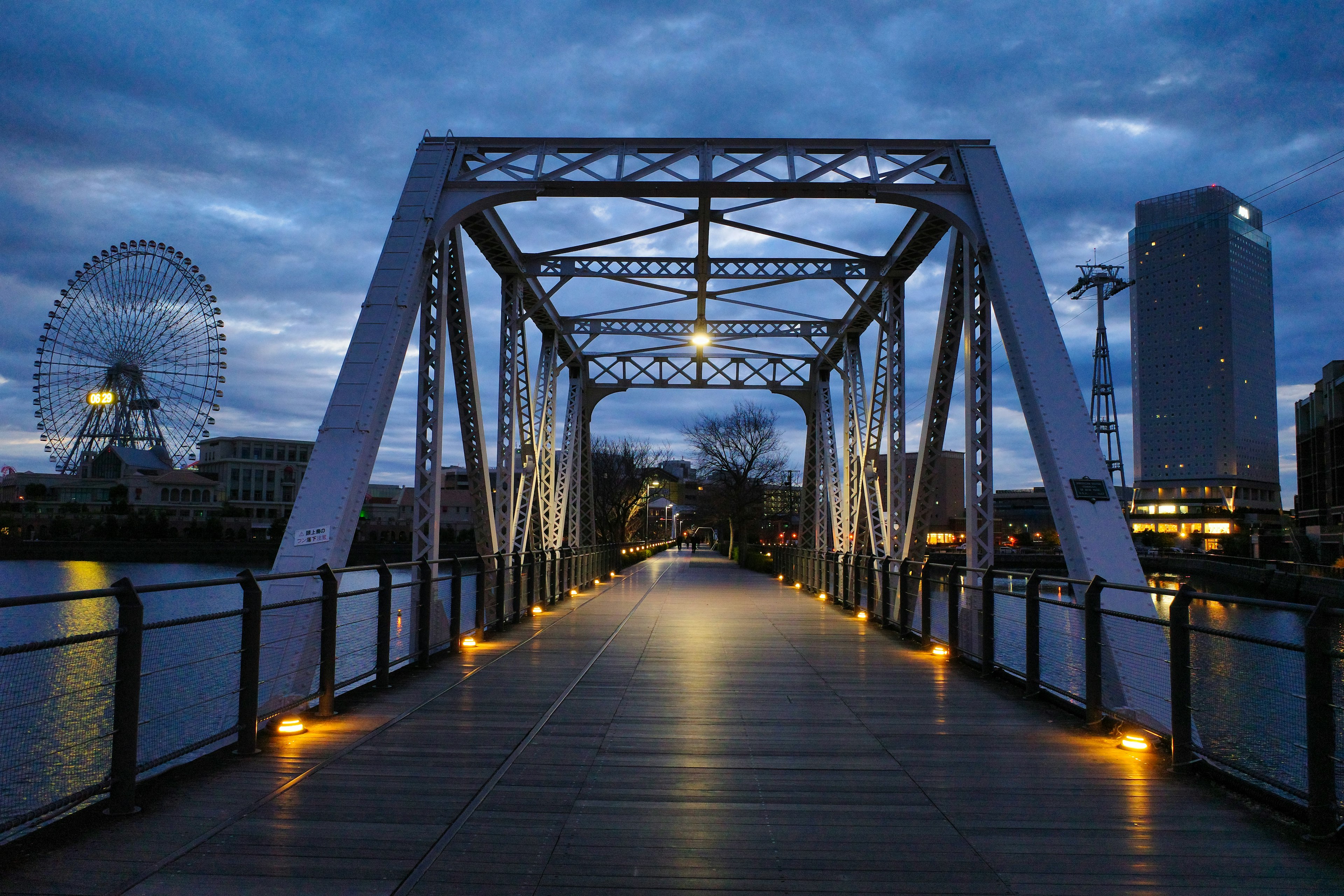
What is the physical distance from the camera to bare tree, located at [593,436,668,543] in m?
46.9

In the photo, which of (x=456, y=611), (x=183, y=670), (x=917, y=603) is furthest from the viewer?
(x=917, y=603)

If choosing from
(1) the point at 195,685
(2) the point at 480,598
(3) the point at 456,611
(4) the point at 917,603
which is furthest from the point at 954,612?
(1) the point at 195,685

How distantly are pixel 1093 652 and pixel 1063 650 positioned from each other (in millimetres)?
1082

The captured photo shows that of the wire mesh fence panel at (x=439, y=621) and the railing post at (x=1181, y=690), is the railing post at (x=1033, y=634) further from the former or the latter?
the wire mesh fence panel at (x=439, y=621)

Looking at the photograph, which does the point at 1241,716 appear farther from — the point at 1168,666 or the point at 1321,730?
the point at 1321,730

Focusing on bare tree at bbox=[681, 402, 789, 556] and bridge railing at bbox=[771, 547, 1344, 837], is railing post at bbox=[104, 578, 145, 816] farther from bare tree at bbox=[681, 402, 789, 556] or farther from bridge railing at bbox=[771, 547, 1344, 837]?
bare tree at bbox=[681, 402, 789, 556]

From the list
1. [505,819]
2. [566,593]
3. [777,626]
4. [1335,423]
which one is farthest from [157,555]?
[1335,423]

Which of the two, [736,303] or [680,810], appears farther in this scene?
[736,303]

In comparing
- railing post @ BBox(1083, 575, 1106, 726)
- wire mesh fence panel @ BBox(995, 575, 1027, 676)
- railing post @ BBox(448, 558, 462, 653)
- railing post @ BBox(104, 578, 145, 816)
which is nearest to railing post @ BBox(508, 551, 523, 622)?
railing post @ BBox(448, 558, 462, 653)

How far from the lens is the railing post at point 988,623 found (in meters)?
8.33

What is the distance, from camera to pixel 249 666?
5.39 metres

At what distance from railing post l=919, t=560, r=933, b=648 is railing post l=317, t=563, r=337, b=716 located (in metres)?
6.69

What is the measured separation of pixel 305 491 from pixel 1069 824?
7092 mm

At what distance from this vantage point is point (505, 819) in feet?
13.4
